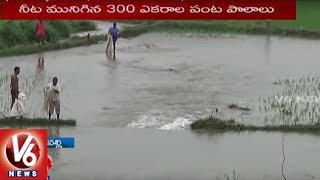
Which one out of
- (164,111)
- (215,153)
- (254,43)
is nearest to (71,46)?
(254,43)

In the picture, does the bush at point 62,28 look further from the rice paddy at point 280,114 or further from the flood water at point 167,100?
the rice paddy at point 280,114

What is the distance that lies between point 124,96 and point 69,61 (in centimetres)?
586

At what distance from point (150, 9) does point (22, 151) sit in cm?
406

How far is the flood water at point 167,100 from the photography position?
12.5m

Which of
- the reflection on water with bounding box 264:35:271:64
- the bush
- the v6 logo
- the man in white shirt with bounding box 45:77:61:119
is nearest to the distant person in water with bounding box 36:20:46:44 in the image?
the bush

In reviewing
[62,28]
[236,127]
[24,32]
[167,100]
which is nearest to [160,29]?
[62,28]

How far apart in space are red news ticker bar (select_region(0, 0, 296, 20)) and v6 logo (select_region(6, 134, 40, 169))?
12.3 ft

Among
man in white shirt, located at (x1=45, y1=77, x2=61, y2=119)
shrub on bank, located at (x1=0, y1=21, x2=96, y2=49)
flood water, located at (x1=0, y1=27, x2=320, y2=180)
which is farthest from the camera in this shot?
shrub on bank, located at (x1=0, y1=21, x2=96, y2=49)

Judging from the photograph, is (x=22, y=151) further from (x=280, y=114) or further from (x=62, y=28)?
(x=62, y=28)

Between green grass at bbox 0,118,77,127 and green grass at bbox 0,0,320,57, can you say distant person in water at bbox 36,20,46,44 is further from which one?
green grass at bbox 0,118,77,127

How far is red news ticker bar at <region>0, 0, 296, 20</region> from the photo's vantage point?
10930 millimetres

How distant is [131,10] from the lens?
36.4 feet

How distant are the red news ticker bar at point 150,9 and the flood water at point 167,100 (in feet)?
8.86

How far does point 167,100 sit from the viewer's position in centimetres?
1798
